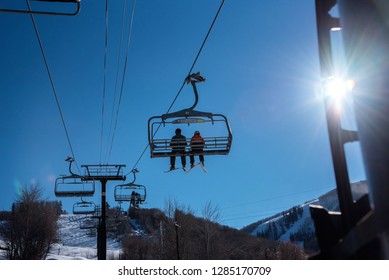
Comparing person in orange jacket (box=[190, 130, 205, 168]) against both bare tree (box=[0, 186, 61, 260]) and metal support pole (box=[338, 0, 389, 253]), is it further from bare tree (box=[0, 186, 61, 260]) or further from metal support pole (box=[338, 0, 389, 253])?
bare tree (box=[0, 186, 61, 260])

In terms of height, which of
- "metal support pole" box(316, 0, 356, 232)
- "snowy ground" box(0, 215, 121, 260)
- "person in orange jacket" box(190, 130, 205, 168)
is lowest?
"metal support pole" box(316, 0, 356, 232)

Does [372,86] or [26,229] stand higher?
[26,229]

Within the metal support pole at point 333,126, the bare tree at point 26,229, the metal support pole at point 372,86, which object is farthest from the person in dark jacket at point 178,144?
the bare tree at point 26,229

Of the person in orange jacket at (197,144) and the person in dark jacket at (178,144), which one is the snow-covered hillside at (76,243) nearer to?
the person in dark jacket at (178,144)

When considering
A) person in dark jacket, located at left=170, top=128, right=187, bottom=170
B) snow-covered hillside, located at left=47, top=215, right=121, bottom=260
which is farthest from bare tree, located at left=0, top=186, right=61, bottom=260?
snow-covered hillside, located at left=47, top=215, right=121, bottom=260

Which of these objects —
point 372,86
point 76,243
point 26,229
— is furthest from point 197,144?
point 76,243

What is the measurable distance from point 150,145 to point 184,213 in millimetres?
37257

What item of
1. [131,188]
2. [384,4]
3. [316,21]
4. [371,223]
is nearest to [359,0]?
[384,4]

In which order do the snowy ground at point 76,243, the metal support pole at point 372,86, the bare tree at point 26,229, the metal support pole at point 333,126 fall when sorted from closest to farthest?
the metal support pole at point 372,86
the metal support pole at point 333,126
the bare tree at point 26,229
the snowy ground at point 76,243

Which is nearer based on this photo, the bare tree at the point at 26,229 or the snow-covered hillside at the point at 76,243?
the bare tree at the point at 26,229

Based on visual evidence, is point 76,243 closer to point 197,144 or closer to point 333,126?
point 197,144

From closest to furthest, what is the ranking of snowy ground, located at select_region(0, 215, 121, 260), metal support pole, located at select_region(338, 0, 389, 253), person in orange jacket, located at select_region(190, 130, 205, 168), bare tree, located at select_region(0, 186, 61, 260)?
1. metal support pole, located at select_region(338, 0, 389, 253)
2. person in orange jacket, located at select_region(190, 130, 205, 168)
3. bare tree, located at select_region(0, 186, 61, 260)
4. snowy ground, located at select_region(0, 215, 121, 260)

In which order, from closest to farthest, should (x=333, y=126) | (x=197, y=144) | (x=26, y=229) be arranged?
(x=333, y=126) → (x=197, y=144) → (x=26, y=229)
